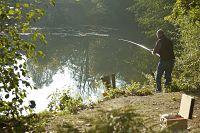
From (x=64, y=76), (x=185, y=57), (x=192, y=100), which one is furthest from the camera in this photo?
(x=64, y=76)

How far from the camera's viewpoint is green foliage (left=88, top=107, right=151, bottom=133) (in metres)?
3.36

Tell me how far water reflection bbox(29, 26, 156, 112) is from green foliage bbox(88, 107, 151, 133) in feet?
47.0

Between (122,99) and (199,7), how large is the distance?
140 inches

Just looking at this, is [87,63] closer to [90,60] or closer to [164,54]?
[90,60]

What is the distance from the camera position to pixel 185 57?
16.2 m

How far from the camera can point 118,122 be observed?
11.4 ft

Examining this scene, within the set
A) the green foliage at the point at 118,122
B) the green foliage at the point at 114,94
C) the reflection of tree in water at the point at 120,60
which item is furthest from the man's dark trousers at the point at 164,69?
the reflection of tree in water at the point at 120,60

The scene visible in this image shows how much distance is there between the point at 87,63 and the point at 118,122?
1135 inches

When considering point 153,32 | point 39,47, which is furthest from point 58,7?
point 153,32

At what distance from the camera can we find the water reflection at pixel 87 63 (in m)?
24.9

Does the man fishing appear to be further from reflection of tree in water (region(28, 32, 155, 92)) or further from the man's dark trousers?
reflection of tree in water (region(28, 32, 155, 92))

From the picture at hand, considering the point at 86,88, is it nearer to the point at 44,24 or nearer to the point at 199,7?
the point at 199,7

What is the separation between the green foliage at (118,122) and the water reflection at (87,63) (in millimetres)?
14335

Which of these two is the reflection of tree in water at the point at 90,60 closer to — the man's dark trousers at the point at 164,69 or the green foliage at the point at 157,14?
the green foliage at the point at 157,14
